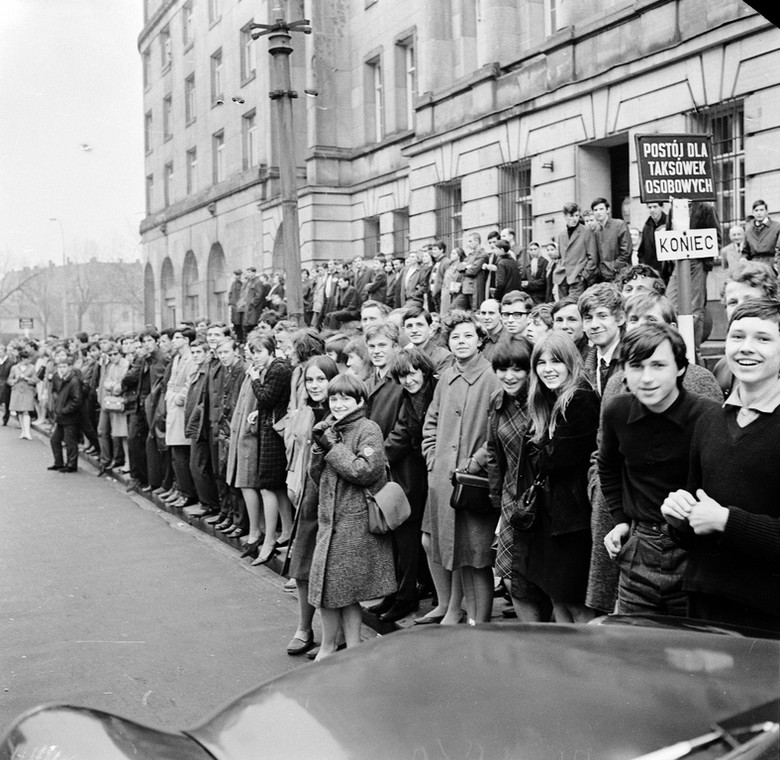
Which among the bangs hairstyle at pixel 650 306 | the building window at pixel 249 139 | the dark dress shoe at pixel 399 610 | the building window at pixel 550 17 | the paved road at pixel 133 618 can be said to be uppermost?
the building window at pixel 249 139

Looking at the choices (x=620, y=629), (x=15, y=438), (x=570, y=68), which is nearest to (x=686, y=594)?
(x=620, y=629)

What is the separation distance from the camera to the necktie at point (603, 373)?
18.6 ft

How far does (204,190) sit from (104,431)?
29.0 metres

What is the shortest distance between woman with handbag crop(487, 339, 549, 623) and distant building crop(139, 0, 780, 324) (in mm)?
8039

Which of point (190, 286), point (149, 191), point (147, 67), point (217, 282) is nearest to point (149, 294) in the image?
point (149, 191)

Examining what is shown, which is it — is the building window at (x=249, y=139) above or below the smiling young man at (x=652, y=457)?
above

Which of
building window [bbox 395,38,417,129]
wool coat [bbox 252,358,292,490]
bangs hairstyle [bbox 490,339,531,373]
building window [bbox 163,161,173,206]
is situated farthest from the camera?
building window [bbox 163,161,173,206]

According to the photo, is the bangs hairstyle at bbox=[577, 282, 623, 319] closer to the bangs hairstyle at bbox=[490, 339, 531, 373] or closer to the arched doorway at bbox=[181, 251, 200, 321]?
the bangs hairstyle at bbox=[490, 339, 531, 373]

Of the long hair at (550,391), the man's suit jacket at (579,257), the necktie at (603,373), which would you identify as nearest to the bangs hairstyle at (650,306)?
the necktie at (603,373)

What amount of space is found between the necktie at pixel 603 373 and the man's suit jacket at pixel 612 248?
931cm

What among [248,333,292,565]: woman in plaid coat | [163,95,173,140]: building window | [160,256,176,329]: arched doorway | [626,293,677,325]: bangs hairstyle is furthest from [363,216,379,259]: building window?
[626,293,677,325]: bangs hairstyle

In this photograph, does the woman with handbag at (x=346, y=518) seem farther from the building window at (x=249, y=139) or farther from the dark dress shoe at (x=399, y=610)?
the building window at (x=249, y=139)

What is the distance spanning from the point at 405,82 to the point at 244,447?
22.5 meters

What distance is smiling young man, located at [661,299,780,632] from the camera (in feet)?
11.5
